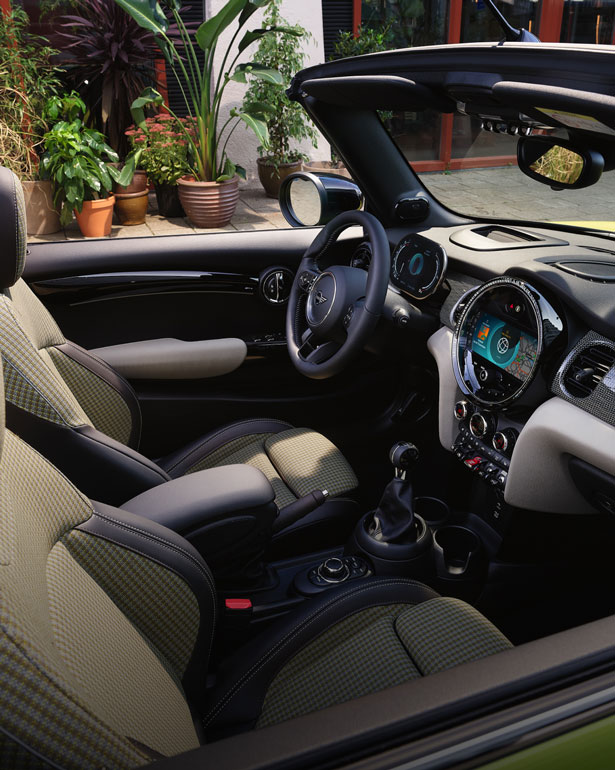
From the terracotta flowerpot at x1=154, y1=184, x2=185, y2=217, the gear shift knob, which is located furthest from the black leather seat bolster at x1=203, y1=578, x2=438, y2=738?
the terracotta flowerpot at x1=154, y1=184, x2=185, y2=217

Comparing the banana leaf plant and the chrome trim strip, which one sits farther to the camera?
the banana leaf plant

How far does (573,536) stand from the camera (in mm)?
2031

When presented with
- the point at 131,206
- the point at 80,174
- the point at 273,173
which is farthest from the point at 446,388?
the point at 273,173

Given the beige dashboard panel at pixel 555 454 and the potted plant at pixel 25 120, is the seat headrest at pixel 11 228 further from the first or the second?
the potted plant at pixel 25 120

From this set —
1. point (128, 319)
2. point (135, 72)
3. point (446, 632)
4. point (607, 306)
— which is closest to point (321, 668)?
point (446, 632)

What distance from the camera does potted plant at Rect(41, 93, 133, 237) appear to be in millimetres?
4746

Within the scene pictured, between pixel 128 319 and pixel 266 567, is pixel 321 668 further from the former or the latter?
pixel 128 319

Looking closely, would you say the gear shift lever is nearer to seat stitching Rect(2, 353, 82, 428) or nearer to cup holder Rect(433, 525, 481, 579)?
cup holder Rect(433, 525, 481, 579)

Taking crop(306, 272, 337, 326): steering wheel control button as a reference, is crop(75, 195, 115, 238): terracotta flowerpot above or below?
below

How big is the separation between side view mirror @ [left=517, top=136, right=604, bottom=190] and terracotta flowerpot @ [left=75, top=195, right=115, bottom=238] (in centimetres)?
358

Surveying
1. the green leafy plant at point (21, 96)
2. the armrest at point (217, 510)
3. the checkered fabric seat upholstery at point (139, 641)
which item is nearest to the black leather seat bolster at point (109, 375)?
the armrest at point (217, 510)

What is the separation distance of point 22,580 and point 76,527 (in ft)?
0.93

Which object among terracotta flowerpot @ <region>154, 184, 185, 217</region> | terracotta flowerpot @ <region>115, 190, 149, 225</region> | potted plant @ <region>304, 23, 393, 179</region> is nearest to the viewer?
terracotta flowerpot @ <region>115, 190, 149, 225</region>

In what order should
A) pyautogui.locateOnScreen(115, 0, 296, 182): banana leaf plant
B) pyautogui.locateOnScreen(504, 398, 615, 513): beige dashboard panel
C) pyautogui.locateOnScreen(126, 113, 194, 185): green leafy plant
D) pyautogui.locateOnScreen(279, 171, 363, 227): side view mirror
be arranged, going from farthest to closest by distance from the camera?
pyautogui.locateOnScreen(126, 113, 194, 185): green leafy plant → pyautogui.locateOnScreen(115, 0, 296, 182): banana leaf plant → pyautogui.locateOnScreen(279, 171, 363, 227): side view mirror → pyautogui.locateOnScreen(504, 398, 615, 513): beige dashboard panel
